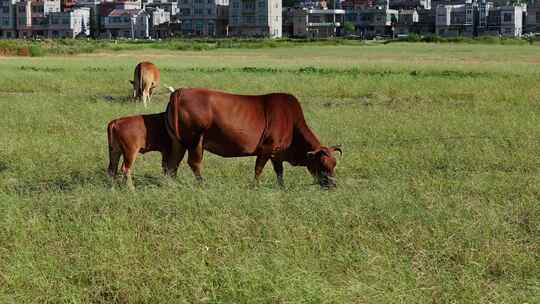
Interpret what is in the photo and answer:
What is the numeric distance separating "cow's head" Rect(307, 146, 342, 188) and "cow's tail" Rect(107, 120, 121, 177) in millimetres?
2449

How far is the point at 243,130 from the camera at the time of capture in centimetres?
1020

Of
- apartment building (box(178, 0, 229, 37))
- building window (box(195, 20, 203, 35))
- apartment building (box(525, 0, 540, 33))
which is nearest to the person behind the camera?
building window (box(195, 20, 203, 35))

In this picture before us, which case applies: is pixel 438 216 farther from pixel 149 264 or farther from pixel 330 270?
pixel 149 264

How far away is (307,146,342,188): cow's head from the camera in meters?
10.1

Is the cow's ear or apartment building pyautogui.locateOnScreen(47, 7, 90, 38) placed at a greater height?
apartment building pyautogui.locateOnScreen(47, 7, 90, 38)

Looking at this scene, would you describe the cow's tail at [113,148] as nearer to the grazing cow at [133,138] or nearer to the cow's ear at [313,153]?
the grazing cow at [133,138]

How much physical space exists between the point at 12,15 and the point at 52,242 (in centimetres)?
16746

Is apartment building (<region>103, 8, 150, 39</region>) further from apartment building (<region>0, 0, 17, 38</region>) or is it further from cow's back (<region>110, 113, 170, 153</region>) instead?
cow's back (<region>110, 113, 170, 153</region>)

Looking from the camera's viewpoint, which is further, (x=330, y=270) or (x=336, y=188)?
(x=336, y=188)

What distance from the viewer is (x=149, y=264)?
681cm

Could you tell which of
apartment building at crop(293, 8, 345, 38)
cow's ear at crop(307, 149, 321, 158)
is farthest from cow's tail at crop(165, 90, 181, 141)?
apartment building at crop(293, 8, 345, 38)

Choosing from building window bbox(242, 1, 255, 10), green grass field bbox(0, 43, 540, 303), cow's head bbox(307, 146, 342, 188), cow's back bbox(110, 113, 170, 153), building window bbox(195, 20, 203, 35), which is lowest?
green grass field bbox(0, 43, 540, 303)

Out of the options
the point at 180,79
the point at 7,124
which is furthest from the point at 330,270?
the point at 180,79

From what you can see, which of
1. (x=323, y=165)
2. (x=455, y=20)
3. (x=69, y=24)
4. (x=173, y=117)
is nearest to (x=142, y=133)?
(x=173, y=117)
